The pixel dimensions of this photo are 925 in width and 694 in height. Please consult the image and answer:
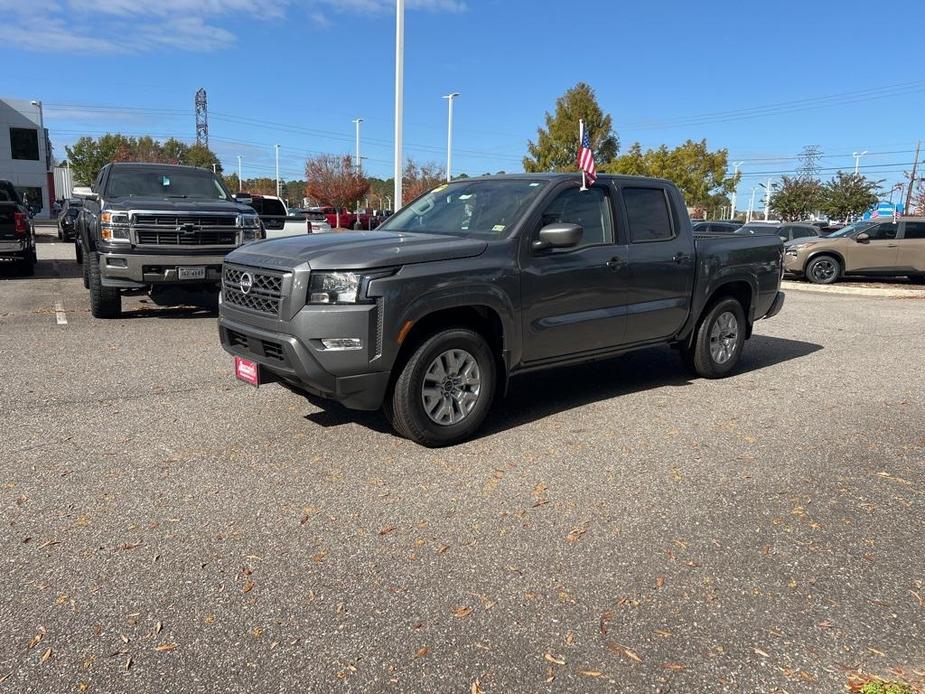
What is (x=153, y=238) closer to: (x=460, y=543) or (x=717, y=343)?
(x=717, y=343)

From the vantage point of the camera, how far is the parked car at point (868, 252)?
1692cm

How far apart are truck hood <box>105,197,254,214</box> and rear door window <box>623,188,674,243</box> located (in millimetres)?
5790

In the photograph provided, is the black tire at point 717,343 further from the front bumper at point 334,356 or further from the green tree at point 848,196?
the green tree at point 848,196

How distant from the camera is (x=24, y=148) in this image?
1908 inches

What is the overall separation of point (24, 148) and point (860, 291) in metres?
52.6

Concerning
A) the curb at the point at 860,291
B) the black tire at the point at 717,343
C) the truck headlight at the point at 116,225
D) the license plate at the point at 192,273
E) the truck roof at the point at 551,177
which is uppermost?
the truck roof at the point at 551,177

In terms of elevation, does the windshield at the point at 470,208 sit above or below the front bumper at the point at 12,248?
above

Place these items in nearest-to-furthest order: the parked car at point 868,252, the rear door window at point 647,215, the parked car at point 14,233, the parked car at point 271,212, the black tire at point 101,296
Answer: the rear door window at point 647,215 < the black tire at point 101,296 < the parked car at point 14,233 < the parked car at point 868,252 < the parked car at point 271,212

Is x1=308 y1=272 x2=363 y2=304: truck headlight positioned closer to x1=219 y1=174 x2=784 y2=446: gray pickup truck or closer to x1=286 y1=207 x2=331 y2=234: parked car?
x1=219 y1=174 x2=784 y2=446: gray pickup truck

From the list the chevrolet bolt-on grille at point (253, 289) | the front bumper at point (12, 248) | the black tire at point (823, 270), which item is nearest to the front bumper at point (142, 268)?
the chevrolet bolt-on grille at point (253, 289)

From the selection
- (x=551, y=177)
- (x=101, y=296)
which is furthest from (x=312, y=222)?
(x=551, y=177)

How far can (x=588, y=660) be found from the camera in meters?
2.59

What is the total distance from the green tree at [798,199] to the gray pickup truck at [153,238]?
53.2 metres

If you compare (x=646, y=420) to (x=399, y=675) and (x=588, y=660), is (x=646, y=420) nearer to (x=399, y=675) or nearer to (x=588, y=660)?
(x=588, y=660)
